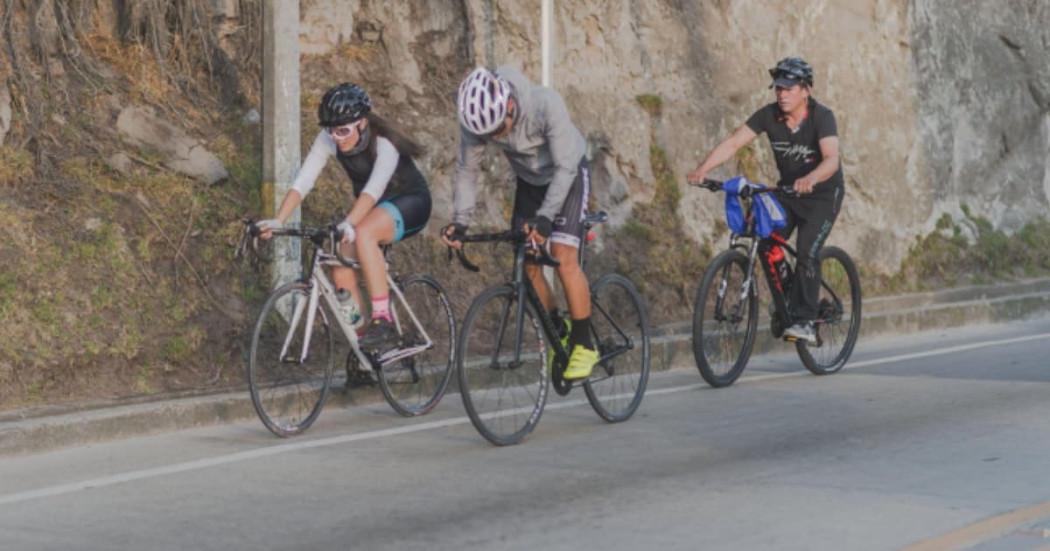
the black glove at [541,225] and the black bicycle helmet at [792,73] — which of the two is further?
the black bicycle helmet at [792,73]

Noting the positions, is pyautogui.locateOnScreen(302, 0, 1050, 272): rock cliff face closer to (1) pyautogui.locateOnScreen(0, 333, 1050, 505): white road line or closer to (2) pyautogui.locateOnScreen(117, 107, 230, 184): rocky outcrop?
(2) pyautogui.locateOnScreen(117, 107, 230, 184): rocky outcrop

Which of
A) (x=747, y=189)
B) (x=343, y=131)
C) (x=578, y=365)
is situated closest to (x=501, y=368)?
(x=578, y=365)

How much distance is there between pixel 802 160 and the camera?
1206 cm

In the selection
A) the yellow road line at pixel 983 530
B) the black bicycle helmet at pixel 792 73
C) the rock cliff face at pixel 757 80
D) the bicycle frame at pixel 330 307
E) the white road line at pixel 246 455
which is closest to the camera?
the yellow road line at pixel 983 530

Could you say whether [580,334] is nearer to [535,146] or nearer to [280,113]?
[535,146]

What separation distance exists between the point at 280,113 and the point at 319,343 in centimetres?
210

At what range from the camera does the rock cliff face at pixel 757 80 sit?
14477 mm

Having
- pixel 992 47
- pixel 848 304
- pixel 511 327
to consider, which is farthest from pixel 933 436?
pixel 992 47

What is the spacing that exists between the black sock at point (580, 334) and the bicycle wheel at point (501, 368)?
19cm

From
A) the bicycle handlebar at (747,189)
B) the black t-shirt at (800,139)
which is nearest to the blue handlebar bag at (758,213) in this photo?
the bicycle handlebar at (747,189)

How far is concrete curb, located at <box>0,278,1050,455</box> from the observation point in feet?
29.9

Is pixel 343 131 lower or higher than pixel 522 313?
higher

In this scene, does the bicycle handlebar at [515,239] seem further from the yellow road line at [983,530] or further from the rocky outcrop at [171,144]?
the rocky outcrop at [171,144]

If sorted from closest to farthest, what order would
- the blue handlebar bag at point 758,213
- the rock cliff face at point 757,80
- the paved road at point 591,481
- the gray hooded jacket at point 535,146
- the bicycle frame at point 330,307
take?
the paved road at point 591,481
the gray hooded jacket at point 535,146
the bicycle frame at point 330,307
the blue handlebar bag at point 758,213
the rock cliff face at point 757,80
